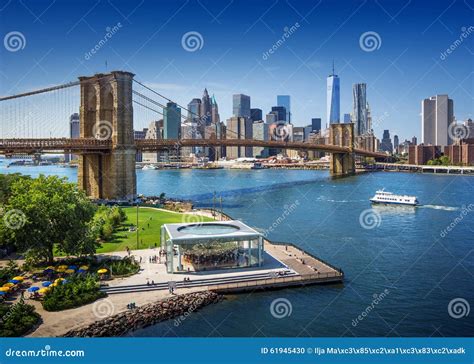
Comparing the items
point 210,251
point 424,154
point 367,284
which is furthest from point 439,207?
point 424,154

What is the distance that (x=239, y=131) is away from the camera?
572ft

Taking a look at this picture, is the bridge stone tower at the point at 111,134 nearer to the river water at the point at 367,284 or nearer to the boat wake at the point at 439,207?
the river water at the point at 367,284

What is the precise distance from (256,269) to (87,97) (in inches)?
1230

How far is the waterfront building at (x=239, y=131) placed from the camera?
175 m

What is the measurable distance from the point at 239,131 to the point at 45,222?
511ft

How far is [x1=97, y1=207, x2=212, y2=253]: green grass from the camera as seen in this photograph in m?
25.4

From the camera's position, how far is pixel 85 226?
2197cm

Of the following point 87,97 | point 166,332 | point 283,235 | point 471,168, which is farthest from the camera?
point 471,168

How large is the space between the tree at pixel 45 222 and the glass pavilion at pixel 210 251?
3738 mm

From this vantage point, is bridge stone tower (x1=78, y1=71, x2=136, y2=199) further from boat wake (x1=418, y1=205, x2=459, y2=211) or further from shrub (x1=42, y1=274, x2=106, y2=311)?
shrub (x1=42, y1=274, x2=106, y2=311)

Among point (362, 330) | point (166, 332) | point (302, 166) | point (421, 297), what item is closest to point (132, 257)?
point (166, 332)

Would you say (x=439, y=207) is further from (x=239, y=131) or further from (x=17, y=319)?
(x=239, y=131)

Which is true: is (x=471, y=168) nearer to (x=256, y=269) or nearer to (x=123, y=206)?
(x=123, y=206)

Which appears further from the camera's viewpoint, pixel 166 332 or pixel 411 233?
pixel 411 233
